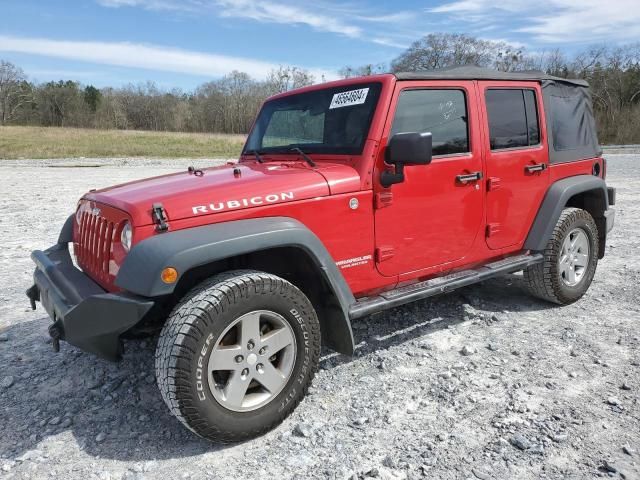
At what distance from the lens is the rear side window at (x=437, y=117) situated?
3303 millimetres

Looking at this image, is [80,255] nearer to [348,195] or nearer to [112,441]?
[112,441]

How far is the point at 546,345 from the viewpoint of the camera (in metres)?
3.68

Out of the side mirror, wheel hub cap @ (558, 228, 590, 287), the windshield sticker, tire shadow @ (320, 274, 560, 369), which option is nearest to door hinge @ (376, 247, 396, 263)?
the side mirror

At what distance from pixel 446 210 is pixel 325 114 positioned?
1087 mm

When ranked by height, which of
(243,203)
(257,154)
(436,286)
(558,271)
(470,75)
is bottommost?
(558,271)

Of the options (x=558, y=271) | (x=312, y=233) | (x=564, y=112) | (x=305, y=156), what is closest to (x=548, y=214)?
(x=558, y=271)

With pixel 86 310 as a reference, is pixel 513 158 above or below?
above

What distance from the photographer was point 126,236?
2.59 meters

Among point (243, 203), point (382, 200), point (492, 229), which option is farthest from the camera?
point (492, 229)

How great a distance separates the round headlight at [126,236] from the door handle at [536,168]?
3056 millimetres

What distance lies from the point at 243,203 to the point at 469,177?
1.75 metres

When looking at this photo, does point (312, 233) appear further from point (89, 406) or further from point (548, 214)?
point (548, 214)

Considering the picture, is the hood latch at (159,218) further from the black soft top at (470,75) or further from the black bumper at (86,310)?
the black soft top at (470,75)

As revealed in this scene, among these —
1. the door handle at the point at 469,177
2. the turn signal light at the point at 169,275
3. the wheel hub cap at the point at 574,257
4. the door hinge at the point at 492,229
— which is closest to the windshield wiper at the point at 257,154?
the door handle at the point at 469,177
